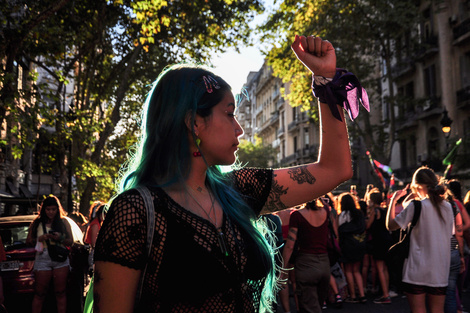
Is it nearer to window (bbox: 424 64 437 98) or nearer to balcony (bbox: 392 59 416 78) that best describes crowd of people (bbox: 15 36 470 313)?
window (bbox: 424 64 437 98)

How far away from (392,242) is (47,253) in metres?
6.02

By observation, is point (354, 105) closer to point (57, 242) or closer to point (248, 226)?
point (248, 226)

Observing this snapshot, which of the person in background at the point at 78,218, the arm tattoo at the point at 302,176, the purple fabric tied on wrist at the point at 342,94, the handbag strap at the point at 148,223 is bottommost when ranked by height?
the person in background at the point at 78,218

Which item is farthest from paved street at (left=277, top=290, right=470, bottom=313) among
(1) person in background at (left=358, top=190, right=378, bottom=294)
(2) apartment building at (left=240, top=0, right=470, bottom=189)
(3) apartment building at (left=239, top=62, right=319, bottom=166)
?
(3) apartment building at (left=239, top=62, right=319, bottom=166)

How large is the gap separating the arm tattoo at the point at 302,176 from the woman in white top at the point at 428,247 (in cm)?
380

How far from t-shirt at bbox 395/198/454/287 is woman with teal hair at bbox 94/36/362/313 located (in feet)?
12.1

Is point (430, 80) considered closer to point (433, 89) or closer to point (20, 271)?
point (433, 89)

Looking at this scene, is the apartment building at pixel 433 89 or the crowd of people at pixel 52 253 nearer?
the crowd of people at pixel 52 253

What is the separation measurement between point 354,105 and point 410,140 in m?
31.0

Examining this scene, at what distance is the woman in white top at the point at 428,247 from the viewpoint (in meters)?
5.39

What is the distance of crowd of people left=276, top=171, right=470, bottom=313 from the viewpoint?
5465mm

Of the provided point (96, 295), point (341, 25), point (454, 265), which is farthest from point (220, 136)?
point (341, 25)

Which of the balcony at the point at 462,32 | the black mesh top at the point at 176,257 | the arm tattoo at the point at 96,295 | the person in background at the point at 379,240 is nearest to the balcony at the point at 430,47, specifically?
the balcony at the point at 462,32

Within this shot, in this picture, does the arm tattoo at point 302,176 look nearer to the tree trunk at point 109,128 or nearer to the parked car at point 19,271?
the parked car at point 19,271
